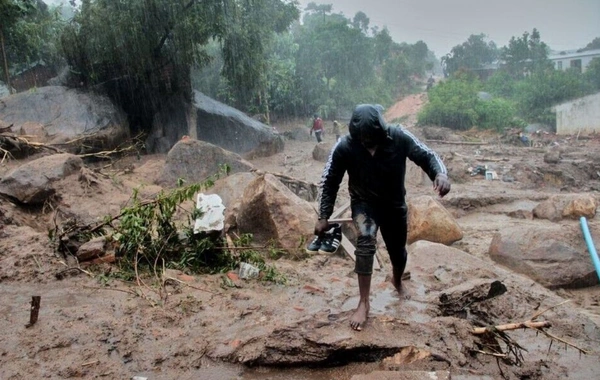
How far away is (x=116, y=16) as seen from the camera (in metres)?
14.0

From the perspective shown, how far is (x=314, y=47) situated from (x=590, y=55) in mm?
21707

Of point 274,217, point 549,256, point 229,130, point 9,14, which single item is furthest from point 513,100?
point 274,217

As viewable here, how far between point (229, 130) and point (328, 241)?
49.9ft

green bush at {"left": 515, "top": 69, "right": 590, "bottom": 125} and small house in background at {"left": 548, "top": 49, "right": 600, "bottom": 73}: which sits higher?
small house in background at {"left": 548, "top": 49, "right": 600, "bottom": 73}

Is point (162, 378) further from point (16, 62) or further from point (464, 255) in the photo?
point (16, 62)

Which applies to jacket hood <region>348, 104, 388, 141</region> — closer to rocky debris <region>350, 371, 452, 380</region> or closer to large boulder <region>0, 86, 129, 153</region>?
rocky debris <region>350, 371, 452, 380</region>

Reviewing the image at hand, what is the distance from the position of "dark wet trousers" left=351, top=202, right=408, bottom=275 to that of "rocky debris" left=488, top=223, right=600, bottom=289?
115 inches

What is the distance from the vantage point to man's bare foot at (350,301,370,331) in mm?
3328

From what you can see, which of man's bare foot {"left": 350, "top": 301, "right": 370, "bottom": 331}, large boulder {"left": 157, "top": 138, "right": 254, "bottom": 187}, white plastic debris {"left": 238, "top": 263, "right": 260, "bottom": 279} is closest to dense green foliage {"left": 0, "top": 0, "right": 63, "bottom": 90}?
large boulder {"left": 157, "top": 138, "right": 254, "bottom": 187}

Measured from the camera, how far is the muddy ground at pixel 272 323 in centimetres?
310

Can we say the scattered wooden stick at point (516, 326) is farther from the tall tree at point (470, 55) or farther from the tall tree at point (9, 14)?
the tall tree at point (470, 55)

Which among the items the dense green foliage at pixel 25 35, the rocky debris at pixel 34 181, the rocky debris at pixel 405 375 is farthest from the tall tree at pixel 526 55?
the rocky debris at pixel 405 375

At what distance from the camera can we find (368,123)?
3428mm

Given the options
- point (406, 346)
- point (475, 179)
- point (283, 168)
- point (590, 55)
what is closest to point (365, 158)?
point (406, 346)
